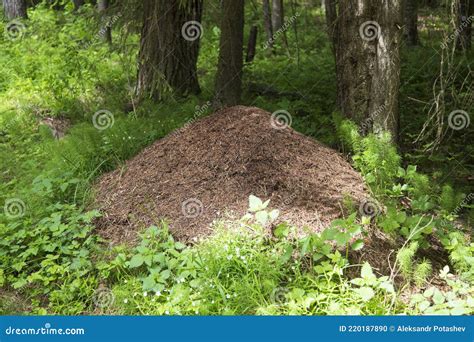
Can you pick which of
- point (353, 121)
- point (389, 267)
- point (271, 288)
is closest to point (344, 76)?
point (353, 121)

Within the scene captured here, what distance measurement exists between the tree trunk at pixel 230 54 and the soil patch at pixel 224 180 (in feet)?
5.24

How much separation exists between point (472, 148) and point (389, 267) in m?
3.47

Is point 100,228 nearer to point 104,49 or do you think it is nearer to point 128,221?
point 128,221

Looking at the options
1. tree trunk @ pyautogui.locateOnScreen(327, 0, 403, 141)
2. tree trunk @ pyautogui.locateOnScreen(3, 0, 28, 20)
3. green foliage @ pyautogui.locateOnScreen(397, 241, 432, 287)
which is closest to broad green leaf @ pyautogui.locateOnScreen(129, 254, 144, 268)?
green foliage @ pyautogui.locateOnScreen(397, 241, 432, 287)

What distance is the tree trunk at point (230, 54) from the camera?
24.0 ft

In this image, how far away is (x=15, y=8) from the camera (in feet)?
42.9

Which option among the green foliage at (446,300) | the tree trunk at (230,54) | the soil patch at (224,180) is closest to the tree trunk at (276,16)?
the tree trunk at (230,54)

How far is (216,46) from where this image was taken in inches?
486

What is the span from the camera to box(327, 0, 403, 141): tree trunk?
571 cm

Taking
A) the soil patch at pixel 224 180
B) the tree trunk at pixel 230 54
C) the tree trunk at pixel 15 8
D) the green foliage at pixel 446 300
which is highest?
the tree trunk at pixel 15 8

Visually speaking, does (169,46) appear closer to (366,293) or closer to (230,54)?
(230,54)

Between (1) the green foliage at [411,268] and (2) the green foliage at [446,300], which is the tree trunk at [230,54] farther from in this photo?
(2) the green foliage at [446,300]

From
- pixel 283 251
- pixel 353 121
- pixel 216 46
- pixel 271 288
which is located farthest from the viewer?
pixel 216 46

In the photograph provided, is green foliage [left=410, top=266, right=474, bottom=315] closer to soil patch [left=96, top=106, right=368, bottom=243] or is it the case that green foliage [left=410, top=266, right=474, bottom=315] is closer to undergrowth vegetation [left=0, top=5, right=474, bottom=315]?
undergrowth vegetation [left=0, top=5, right=474, bottom=315]
